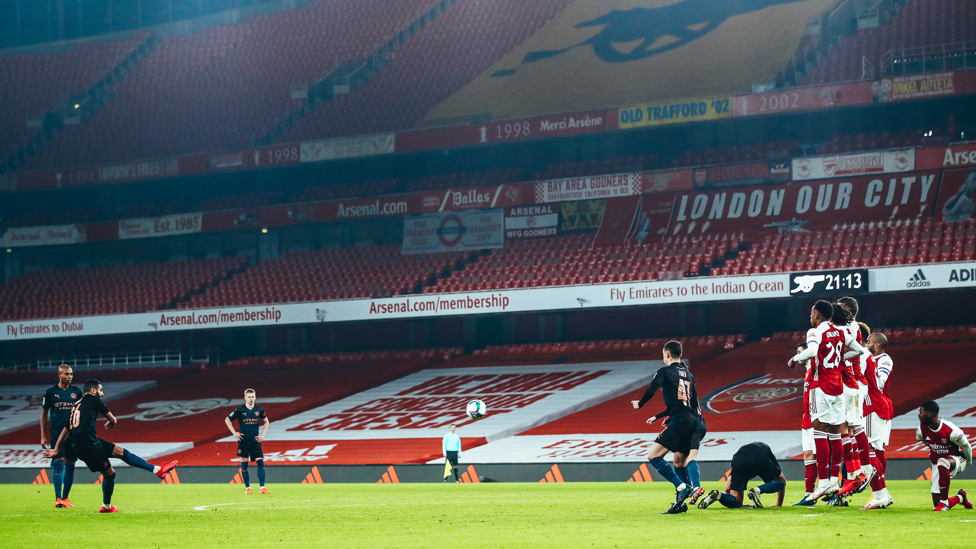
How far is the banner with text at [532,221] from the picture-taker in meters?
38.9

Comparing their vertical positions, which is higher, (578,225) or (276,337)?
(578,225)

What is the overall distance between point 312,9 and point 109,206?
41.8 ft

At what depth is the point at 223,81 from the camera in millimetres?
46594

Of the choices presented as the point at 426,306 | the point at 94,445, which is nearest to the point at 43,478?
the point at 426,306

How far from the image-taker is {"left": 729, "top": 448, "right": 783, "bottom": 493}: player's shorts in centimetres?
1158

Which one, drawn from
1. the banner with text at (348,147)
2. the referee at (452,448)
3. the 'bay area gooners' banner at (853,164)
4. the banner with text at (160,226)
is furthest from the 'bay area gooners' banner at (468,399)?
the banner with text at (160,226)

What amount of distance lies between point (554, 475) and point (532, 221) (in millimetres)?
16883

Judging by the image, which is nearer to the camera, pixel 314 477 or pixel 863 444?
pixel 863 444

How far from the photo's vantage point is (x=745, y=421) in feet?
88.3

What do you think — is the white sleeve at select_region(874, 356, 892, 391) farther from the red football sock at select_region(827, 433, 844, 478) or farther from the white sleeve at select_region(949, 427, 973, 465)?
the red football sock at select_region(827, 433, 844, 478)

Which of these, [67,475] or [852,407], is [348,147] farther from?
[852,407]

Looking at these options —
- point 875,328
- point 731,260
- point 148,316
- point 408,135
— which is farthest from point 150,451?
point 875,328

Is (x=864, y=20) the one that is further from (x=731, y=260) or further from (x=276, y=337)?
(x=276, y=337)

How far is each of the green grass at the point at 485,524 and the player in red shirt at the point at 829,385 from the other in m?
0.52
